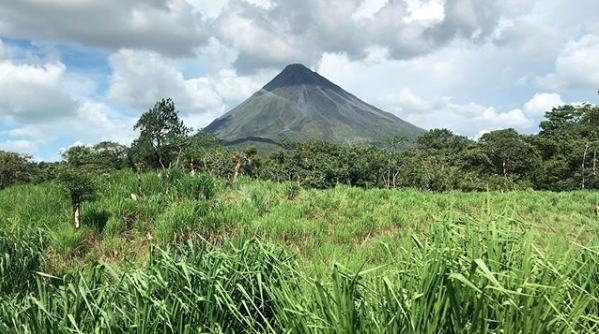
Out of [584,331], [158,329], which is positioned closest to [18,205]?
[158,329]

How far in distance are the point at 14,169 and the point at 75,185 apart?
214 ft

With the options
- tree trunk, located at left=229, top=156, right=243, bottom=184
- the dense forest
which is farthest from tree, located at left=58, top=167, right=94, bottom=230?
the dense forest

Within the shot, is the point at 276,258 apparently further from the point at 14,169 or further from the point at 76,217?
the point at 14,169

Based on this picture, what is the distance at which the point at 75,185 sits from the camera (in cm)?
593

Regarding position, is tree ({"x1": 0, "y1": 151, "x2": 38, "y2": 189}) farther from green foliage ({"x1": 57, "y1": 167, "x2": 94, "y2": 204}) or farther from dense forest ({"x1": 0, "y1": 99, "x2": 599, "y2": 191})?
green foliage ({"x1": 57, "y1": 167, "x2": 94, "y2": 204})

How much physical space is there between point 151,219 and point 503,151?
67.7 metres

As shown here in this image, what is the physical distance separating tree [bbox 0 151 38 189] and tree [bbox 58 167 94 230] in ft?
202

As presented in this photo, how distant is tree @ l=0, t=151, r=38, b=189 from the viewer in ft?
190

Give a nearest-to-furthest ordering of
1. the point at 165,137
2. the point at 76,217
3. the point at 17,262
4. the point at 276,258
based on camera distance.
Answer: the point at 276,258 < the point at 17,262 < the point at 76,217 < the point at 165,137

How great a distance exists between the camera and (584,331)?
163 cm

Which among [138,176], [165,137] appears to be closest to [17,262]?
[138,176]

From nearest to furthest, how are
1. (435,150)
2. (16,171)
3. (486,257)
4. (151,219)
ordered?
(486,257)
(151,219)
(16,171)
(435,150)

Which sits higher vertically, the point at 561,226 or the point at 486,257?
the point at 486,257

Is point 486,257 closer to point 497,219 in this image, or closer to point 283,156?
point 497,219
